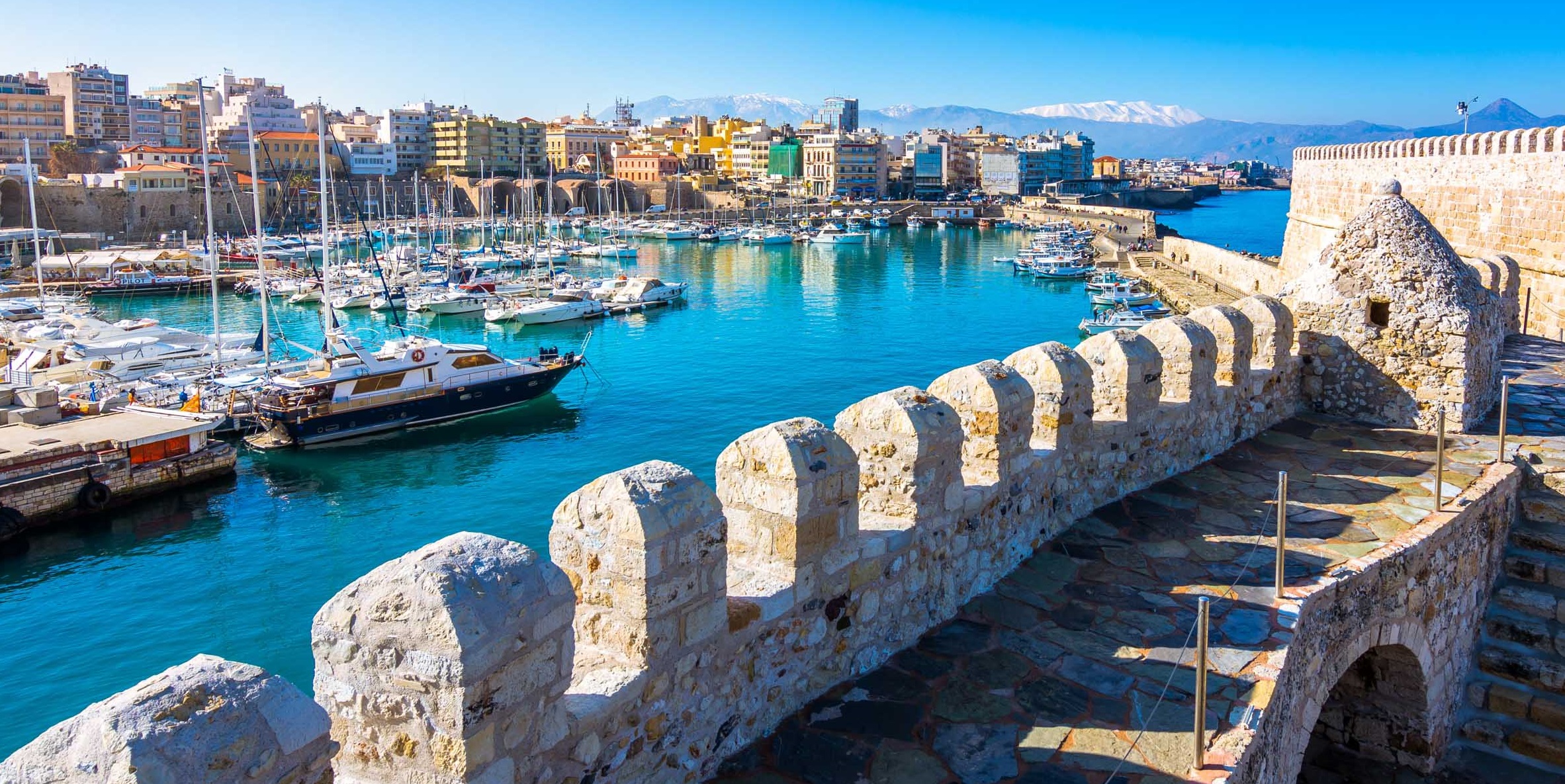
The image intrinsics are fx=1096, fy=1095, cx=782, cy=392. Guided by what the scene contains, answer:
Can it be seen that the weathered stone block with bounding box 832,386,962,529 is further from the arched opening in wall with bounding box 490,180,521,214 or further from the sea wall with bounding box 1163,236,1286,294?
the arched opening in wall with bounding box 490,180,521,214

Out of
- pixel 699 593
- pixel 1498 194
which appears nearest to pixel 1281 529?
pixel 699 593

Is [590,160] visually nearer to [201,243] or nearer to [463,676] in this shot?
[201,243]

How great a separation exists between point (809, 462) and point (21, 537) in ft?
71.0

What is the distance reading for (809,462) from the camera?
4410 mm

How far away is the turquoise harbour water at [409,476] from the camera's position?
16.2m

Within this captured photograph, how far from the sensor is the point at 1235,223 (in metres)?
124

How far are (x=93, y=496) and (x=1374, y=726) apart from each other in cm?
2255

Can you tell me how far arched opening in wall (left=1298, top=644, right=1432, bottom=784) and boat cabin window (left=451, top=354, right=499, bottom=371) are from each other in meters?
24.7

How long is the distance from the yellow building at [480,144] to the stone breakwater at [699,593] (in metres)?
113

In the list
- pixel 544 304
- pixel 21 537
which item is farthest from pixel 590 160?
pixel 21 537

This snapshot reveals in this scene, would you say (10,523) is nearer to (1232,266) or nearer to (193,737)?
(193,737)

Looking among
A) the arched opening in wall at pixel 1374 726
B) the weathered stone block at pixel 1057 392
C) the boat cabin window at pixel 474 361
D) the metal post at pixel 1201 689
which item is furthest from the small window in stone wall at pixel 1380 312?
the boat cabin window at pixel 474 361

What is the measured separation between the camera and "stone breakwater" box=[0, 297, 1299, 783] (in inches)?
116

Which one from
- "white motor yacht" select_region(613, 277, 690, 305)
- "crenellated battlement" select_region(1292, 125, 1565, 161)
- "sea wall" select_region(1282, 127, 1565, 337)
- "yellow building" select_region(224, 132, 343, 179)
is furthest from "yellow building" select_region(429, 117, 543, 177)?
"sea wall" select_region(1282, 127, 1565, 337)
